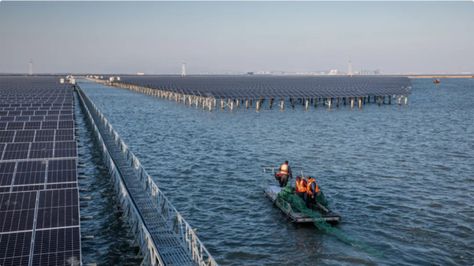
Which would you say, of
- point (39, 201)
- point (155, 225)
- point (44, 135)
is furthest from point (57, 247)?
point (44, 135)

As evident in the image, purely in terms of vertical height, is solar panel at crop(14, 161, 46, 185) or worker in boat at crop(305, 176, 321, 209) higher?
solar panel at crop(14, 161, 46, 185)

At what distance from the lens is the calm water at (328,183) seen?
1917 centimetres

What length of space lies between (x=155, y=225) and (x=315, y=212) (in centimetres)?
867

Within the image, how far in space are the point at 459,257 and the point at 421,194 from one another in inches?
363

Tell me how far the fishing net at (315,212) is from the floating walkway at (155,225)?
5.94 metres

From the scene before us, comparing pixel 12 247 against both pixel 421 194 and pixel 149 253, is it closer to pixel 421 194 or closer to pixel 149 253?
pixel 149 253

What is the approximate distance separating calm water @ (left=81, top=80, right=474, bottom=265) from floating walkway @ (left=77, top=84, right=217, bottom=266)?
232cm

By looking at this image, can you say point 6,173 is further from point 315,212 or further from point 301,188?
point 315,212

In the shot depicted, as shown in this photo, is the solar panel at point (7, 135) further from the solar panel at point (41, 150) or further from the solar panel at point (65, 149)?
the solar panel at point (65, 149)

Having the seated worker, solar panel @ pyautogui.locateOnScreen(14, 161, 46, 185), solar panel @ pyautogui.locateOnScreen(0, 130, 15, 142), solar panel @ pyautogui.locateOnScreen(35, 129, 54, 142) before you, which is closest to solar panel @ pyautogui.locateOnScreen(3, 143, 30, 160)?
solar panel @ pyautogui.locateOnScreen(14, 161, 46, 185)

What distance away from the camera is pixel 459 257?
1830 cm

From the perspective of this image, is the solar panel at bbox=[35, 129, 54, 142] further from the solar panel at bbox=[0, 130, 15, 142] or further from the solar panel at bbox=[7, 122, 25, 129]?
the solar panel at bbox=[7, 122, 25, 129]

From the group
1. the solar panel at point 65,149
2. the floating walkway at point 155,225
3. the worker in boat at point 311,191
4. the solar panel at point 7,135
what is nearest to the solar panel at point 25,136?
the solar panel at point 7,135

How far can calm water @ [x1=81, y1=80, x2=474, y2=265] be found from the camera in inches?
755
